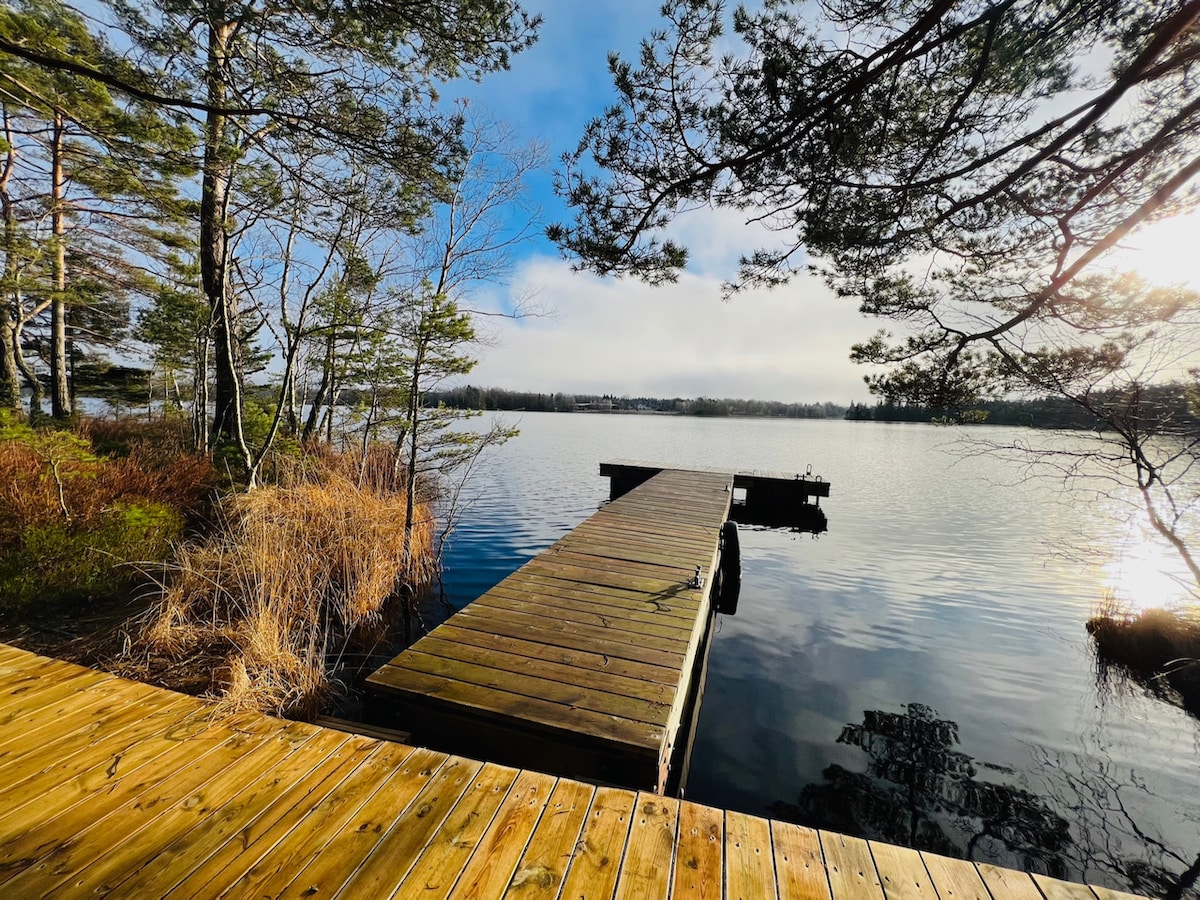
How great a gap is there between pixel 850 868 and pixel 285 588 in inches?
216

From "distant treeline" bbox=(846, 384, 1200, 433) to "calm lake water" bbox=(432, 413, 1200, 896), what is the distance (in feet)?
7.30

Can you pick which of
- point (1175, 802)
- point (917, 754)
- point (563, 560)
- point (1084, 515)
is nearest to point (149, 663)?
point (563, 560)

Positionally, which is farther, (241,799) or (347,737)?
(347,737)

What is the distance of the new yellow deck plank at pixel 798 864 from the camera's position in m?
1.65

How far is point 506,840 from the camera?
5.86 feet

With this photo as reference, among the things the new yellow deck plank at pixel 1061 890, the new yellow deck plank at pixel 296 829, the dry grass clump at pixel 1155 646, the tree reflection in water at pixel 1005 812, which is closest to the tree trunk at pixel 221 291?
the new yellow deck plank at pixel 296 829

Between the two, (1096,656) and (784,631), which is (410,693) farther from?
(1096,656)

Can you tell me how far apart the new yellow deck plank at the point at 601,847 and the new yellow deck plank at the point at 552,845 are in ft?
0.10

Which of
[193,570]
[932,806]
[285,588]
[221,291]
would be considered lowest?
[932,806]

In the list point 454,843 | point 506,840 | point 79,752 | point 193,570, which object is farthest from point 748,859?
point 193,570

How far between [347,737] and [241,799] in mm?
485

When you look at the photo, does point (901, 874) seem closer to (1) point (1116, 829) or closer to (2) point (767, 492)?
(1) point (1116, 829)

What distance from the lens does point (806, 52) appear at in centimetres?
356

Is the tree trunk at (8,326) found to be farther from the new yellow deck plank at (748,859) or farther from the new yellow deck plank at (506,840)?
the new yellow deck plank at (748,859)
